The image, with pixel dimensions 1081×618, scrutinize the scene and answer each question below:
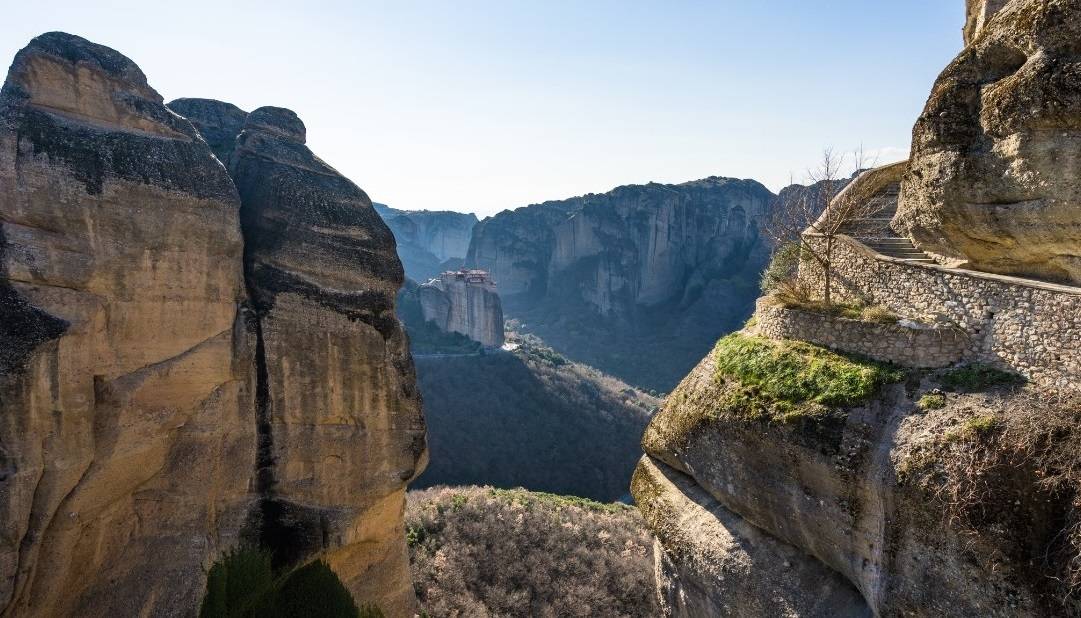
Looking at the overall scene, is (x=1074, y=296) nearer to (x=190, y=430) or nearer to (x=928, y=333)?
(x=928, y=333)

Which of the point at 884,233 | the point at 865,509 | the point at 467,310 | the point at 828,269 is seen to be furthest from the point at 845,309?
the point at 467,310

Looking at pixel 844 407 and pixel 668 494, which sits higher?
pixel 844 407

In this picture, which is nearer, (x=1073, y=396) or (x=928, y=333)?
(x=1073, y=396)

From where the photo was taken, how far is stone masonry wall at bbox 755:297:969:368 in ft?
27.5

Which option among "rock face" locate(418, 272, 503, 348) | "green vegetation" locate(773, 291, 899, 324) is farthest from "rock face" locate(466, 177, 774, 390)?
"green vegetation" locate(773, 291, 899, 324)

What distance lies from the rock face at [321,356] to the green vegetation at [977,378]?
25.8 feet

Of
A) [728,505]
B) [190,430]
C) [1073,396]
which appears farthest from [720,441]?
[190,430]

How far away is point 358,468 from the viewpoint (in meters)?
9.72

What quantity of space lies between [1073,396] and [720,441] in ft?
14.8

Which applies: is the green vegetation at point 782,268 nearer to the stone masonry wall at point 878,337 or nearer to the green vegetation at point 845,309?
the green vegetation at point 845,309

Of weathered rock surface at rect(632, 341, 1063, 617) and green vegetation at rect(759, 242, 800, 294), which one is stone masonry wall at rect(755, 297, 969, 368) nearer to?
weathered rock surface at rect(632, 341, 1063, 617)

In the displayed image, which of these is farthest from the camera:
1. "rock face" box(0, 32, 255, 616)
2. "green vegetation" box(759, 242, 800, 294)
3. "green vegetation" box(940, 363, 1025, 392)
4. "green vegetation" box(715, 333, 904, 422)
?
"green vegetation" box(759, 242, 800, 294)

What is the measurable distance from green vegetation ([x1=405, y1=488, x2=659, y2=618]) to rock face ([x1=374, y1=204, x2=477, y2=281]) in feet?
344

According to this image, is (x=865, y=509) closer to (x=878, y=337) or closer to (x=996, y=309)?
(x=878, y=337)
